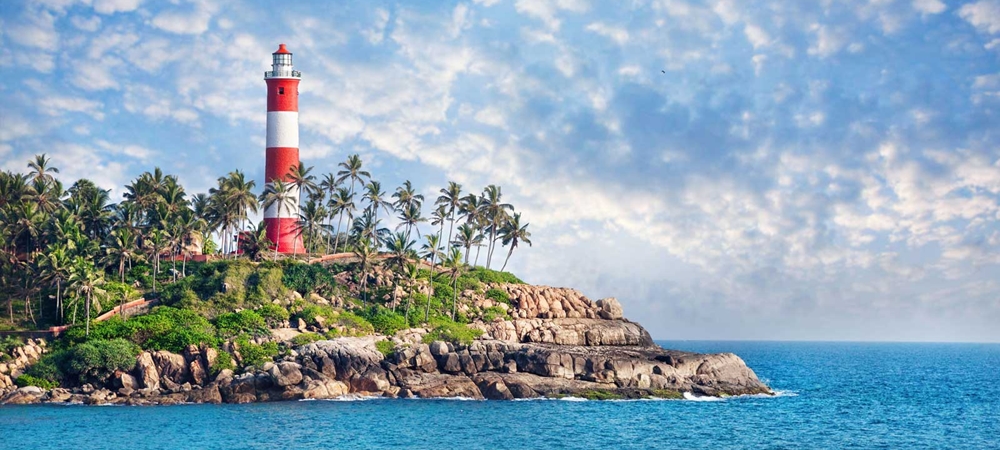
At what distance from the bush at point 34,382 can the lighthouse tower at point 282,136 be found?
85.8 ft

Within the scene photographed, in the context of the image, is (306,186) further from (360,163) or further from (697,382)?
(697,382)

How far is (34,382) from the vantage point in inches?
2621

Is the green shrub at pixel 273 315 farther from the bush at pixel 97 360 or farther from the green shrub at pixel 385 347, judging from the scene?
the bush at pixel 97 360

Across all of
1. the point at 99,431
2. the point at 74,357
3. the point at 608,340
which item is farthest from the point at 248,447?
the point at 608,340

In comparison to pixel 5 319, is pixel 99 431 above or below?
below

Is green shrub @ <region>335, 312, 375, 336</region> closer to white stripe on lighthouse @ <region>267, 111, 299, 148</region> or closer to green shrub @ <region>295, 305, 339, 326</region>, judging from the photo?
green shrub @ <region>295, 305, 339, 326</region>

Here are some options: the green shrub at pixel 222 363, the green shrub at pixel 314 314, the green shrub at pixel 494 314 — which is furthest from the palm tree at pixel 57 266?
the green shrub at pixel 494 314

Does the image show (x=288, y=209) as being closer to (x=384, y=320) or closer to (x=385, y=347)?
(x=384, y=320)

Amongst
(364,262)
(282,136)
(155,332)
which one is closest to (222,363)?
(155,332)

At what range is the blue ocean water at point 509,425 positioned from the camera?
52.3m

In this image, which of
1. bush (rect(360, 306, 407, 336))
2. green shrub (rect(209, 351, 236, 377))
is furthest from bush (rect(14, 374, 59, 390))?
bush (rect(360, 306, 407, 336))

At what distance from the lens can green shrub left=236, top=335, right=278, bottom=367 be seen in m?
69.6

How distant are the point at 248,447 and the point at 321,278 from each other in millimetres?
33413

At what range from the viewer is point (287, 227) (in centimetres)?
8988
